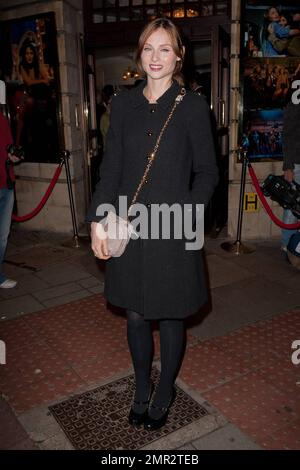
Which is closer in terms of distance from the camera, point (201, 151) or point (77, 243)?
point (201, 151)

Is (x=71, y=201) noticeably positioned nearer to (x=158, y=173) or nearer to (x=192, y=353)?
(x=192, y=353)

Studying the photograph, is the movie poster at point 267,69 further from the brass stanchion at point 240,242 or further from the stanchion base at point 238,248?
the stanchion base at point 238,248

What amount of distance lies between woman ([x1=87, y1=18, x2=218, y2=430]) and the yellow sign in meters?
3.58

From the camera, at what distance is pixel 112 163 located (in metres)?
2.12

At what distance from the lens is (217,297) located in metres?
4.11

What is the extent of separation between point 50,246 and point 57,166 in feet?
3.77

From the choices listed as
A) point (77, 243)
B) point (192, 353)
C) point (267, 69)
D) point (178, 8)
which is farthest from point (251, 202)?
point (192, 353)

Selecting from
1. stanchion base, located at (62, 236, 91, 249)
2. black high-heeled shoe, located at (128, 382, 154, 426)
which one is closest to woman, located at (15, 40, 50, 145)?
stanchion base, located at (62, 236, 91, 249)

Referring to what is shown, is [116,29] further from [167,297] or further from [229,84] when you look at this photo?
[167,297]

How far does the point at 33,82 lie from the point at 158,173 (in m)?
4.60

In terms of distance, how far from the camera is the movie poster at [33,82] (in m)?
5.73

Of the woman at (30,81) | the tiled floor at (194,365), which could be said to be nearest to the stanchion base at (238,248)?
the tiled floor at (194,365)
